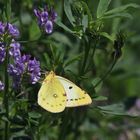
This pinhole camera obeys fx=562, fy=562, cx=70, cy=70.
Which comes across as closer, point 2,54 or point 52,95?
point 2,54

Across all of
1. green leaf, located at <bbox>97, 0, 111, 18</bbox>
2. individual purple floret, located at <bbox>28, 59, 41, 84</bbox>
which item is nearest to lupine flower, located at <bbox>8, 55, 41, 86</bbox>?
individual purple floret, located at <bbox>28, 59, 41, 84</bbox>

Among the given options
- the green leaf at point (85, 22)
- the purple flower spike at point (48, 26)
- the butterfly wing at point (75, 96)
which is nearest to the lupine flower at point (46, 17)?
the purple flower spike at point (48, 26)

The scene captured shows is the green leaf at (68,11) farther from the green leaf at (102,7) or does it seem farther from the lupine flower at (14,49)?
the lupine flower at (14,49)

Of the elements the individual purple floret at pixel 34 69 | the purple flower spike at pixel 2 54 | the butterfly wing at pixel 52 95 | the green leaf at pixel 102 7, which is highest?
the green leaf at pixel 102 7

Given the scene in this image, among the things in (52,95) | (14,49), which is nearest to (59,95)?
(52,95)

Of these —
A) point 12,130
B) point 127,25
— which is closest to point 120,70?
point 127,25

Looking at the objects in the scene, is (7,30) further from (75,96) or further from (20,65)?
(75,96)
